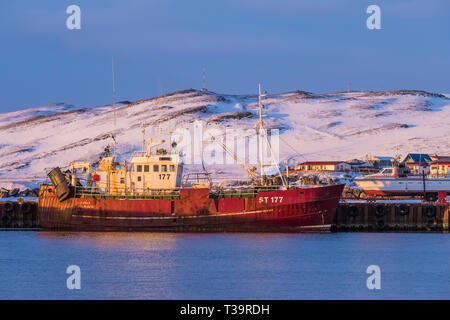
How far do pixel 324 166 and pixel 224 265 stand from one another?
62.5 m

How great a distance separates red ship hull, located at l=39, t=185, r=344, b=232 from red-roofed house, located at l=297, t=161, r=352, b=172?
153 feet

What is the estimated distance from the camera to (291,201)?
50.9m

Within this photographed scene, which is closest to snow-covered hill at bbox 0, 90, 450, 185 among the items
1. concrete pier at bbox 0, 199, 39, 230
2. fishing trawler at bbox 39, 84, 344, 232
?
concrete pier at bbox 0, 199, 39, 230

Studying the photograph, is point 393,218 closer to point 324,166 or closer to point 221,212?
point 221,212

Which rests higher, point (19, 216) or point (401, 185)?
point (401, 185)

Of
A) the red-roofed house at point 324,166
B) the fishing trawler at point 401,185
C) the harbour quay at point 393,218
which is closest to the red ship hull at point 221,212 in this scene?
the harbour quay at point 393,218

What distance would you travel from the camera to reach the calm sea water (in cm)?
3447

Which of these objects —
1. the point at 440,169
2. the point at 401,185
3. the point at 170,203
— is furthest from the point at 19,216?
the point at 440,169

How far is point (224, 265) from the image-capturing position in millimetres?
40250

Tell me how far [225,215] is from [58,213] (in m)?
10.5

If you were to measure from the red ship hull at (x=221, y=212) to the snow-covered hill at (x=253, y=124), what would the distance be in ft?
153
